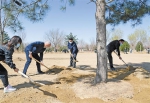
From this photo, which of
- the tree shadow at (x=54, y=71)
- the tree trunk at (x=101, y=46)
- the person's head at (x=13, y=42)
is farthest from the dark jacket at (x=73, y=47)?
the person's head at (x=13, y=42)

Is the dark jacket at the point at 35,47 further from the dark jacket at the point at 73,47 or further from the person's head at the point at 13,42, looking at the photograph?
the dark jacket at the point at 73,47

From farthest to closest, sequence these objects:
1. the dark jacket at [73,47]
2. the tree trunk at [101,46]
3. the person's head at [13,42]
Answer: the dark jacket at [73,47]
the tree trunk at [101,46]
the person's head at [13,42]

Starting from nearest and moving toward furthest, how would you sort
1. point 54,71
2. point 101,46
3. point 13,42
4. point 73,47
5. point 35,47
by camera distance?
1. point 13,42
2. point 101,46
3. point 35,47
4. point 54,71
5. point 73,47

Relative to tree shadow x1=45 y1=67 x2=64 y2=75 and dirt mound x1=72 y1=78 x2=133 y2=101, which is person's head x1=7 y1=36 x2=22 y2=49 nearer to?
dirt mound x1=72 y1=78 x2=133 y2=101

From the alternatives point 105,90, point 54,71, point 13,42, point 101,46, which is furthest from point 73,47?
point 13,42

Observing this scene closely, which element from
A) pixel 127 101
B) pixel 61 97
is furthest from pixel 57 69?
pixel 127 101

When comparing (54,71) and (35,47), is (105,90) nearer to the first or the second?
(35,47)

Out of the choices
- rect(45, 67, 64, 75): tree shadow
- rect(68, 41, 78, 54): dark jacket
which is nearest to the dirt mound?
rect(45, 67, 64, 75): tree shadow

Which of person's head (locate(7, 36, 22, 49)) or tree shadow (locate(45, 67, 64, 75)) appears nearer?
person's head (locate(7, 36, 22, 49))

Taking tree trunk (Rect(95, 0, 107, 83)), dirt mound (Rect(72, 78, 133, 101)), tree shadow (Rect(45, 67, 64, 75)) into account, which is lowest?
dirt mound (Rect(72, 78, 133, 101))

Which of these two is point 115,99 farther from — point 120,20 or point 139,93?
point 120,20

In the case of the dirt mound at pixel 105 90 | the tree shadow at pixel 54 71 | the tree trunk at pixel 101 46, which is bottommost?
the dirt mound at pixel 105 90

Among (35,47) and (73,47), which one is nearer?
(35,47)

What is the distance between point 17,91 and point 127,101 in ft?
8.09
